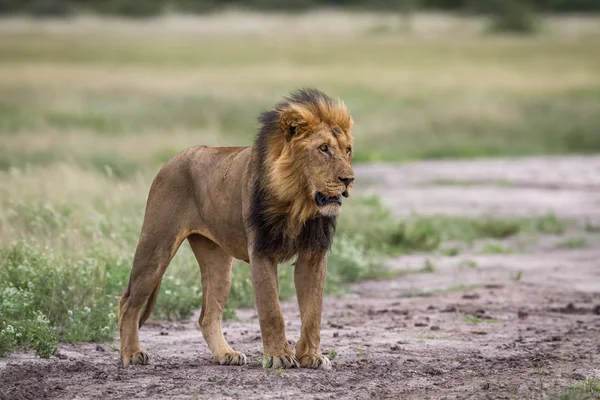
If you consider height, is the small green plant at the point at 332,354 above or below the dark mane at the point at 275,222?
below

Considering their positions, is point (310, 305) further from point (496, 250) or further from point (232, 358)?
point (496, 250)

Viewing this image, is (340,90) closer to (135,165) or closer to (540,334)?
(135,165)

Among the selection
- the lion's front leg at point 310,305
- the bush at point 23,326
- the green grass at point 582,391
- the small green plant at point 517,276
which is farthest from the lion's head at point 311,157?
the small green plant at point 517,276

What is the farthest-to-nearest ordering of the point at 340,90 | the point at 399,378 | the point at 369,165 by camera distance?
the point at 340,90
the point at 369,165
the point at 399,378

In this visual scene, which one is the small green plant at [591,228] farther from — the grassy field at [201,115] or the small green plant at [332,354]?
the small green plant at [332,354]

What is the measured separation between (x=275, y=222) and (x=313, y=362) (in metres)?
0.85

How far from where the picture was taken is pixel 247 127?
25719 millimetres

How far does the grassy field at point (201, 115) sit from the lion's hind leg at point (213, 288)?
3.32 feet

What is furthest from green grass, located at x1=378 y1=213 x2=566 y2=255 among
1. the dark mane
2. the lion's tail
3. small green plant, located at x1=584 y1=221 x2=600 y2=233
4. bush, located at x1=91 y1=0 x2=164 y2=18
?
bush, located at x1=91 y1=0 x2=164 y2=18

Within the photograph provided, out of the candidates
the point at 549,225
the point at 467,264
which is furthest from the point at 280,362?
the point at 549,225

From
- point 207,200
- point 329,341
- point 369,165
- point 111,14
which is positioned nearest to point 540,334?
point 329,341

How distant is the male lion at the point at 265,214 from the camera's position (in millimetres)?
6734

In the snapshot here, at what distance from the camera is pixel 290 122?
22.2 feet

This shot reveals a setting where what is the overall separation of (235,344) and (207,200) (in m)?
1.37
